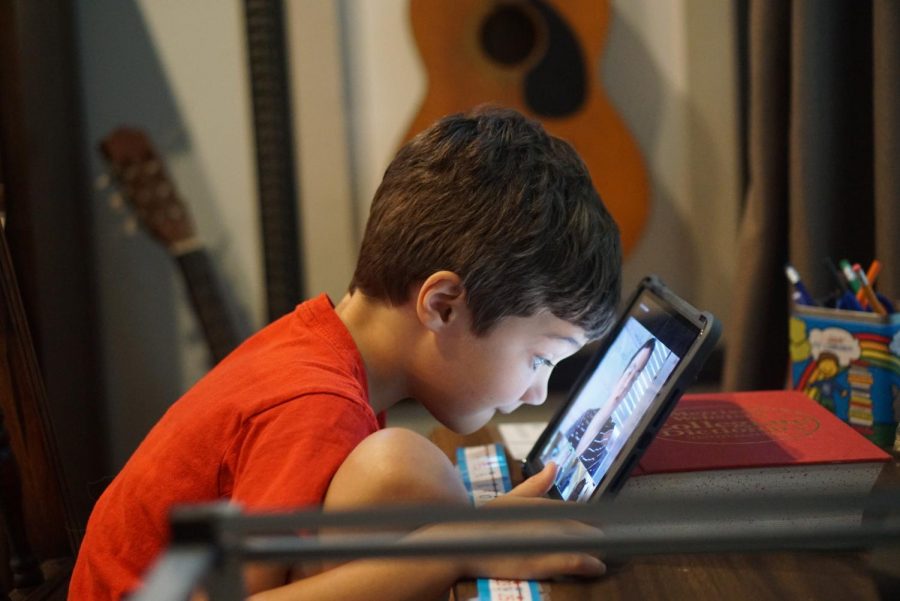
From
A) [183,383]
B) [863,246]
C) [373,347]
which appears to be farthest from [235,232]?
[863,246]

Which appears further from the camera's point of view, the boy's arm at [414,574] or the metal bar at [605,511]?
the boy's arm at [414,574]

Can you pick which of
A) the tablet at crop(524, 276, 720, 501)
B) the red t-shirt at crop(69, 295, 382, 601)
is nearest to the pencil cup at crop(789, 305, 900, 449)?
the tablet at crop(524, 276, 720, 501)

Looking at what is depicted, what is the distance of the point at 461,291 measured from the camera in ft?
2.59

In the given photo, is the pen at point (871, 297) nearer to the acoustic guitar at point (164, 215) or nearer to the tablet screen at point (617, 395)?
the tablet screen at point (617, 395)

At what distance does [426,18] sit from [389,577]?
126cm

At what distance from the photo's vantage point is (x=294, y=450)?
0.63 m

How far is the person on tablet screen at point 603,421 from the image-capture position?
719 mm

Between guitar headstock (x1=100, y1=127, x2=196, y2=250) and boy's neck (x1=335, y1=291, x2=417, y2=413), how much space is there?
37.0 inches

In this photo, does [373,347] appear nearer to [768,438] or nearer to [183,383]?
[768,438]

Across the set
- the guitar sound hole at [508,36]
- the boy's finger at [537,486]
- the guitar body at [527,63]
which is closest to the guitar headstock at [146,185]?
the guitar body at [527,63]

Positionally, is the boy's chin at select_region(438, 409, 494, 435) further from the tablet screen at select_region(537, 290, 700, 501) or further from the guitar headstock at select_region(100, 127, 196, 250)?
the guitar headstock at select_region(100, 127, 196, 250)

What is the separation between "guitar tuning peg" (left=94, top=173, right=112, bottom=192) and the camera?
173cm

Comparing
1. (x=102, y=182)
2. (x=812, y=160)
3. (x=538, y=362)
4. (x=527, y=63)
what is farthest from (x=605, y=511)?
(x=102, y=182)

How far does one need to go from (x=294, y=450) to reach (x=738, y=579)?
32 cm
